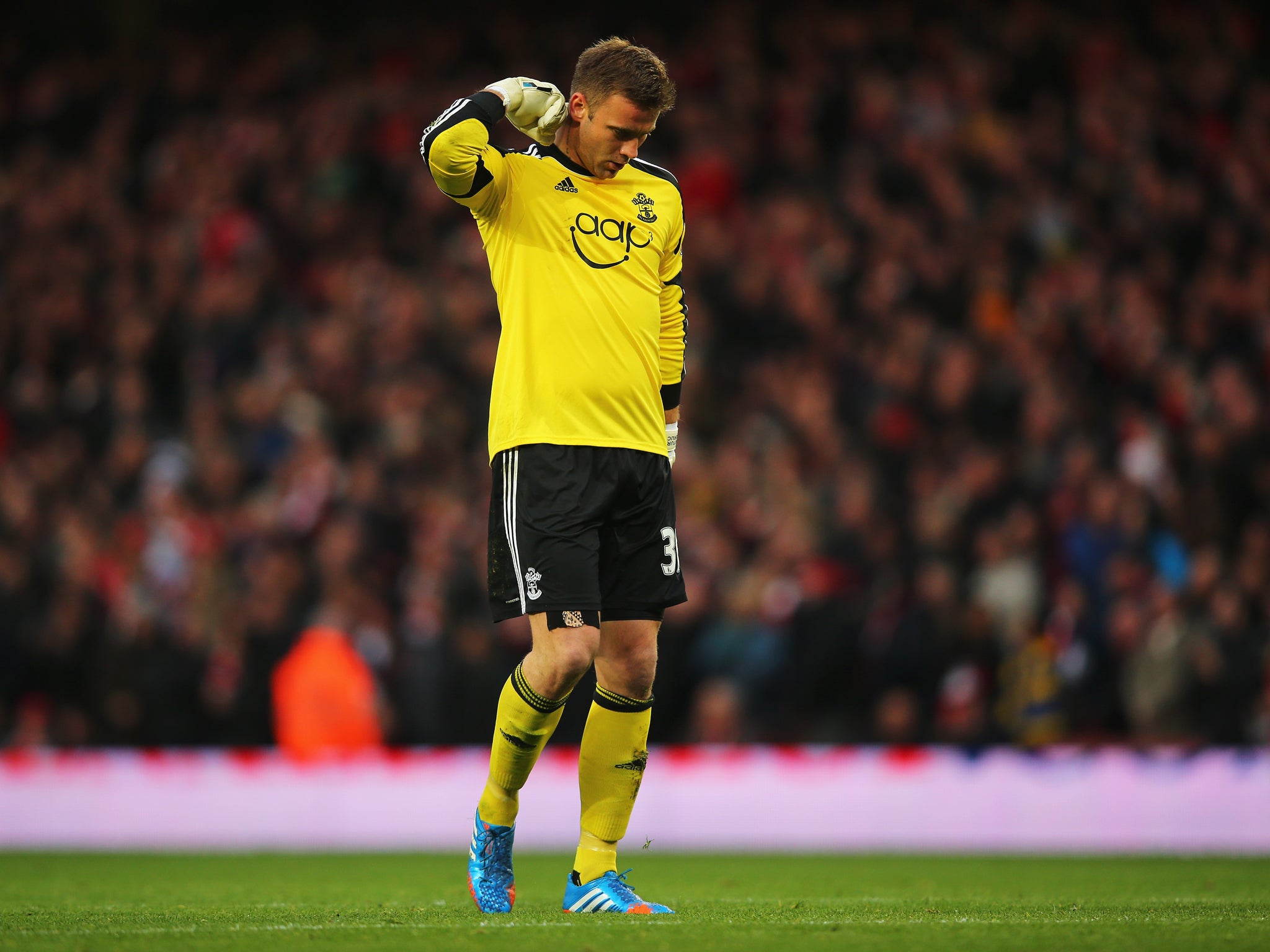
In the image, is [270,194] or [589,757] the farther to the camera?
[270,194]

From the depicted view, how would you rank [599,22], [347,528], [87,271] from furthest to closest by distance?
[599,22] < [87,271] < [347,528]

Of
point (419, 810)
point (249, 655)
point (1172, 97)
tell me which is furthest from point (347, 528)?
point (1172, 97)

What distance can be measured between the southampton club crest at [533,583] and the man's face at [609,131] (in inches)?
46.4

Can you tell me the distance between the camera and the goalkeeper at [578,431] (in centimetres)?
487

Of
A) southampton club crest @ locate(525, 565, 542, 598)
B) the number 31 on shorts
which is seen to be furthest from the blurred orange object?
southampton club crest @ locate(525, 565, 542, 598)

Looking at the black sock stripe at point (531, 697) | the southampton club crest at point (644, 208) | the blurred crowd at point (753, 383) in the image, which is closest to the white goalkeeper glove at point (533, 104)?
the southampton club crest at point (644, 208)

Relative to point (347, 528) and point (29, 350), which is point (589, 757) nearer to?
point (347, 528)

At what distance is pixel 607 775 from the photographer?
5.12m

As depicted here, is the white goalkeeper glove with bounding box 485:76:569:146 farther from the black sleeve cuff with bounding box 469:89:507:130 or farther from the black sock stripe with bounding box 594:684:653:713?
the black sock stripe with bounding box 594:684:653:713

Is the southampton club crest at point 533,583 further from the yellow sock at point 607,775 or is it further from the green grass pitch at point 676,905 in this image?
the green grass pitch at point 676,905

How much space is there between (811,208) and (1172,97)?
3160 millimetres

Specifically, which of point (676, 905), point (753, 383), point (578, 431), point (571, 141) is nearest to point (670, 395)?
point (578, 431)

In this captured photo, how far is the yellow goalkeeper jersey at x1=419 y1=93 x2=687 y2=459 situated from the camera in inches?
195

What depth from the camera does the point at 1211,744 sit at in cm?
989
